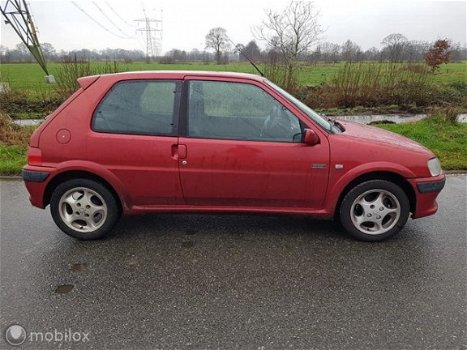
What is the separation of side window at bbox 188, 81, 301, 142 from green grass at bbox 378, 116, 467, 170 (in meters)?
3.89

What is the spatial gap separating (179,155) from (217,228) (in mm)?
980

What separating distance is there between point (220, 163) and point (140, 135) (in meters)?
0.82

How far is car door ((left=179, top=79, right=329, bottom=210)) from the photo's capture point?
3.18 metres

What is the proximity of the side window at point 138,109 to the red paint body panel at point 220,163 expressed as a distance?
6cm

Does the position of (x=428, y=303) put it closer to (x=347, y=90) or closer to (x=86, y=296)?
(x=86, y=296)

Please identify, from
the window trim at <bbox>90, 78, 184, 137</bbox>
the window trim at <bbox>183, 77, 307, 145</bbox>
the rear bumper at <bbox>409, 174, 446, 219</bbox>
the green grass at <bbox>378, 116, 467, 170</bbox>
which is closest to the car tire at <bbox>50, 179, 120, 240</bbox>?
the window trim at <bbox>90, 78, 184, 137</bbox>

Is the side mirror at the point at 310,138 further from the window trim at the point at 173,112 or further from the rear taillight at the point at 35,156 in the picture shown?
the rear taillight at the point at 35,156

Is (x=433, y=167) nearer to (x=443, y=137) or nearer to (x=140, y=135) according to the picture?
(x=140, y=135)

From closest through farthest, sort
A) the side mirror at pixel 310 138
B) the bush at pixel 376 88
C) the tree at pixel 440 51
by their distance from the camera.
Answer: the side mirror at pixel 310 138, the bush at pixel 376 88, the tree at pixel 440 51

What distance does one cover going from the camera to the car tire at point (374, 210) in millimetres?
3268

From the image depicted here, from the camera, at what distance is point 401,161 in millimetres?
3215

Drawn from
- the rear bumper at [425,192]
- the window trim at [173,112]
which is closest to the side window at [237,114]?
the window trim at [173,112]

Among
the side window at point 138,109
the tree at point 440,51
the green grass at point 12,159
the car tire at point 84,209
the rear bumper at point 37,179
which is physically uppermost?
the tree at point 440,51

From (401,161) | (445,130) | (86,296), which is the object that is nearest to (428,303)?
(401,161)
